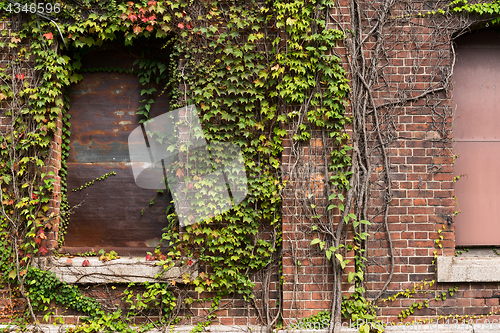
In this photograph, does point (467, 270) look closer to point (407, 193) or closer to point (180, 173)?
point (407, 193)

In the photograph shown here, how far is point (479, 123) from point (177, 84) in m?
3.55

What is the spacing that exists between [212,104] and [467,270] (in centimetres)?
329

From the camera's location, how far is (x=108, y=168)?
3.87 m

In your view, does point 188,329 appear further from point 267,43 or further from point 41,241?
point 267,43

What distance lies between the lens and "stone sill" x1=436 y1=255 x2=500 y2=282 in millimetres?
3434

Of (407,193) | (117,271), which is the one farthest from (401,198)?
(117,271)

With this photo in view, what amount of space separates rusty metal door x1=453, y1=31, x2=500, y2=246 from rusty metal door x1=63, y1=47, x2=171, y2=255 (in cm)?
346

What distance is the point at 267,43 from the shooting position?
11.9ft

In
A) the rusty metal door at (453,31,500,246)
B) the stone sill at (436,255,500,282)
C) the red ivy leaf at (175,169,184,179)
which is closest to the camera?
the stone sill at (436,255,500,282)

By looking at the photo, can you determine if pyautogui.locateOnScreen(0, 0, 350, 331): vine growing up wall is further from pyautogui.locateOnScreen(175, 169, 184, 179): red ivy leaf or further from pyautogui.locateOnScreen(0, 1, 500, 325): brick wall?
pyautogui.locateOnScreen(175, 169, 184, 179): red ivy leaf

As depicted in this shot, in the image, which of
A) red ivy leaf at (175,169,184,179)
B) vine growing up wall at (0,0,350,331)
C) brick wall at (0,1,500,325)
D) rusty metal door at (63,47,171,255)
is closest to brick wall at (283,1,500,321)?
brick wall at (0,1,500,325)

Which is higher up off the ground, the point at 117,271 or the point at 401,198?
the point at 401,198

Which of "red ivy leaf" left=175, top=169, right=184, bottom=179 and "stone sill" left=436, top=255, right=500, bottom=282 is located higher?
"red ivy leaf" left=175, top=169, right=184, bottom=179

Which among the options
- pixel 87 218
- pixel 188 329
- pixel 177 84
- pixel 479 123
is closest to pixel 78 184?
pixel 87 218
